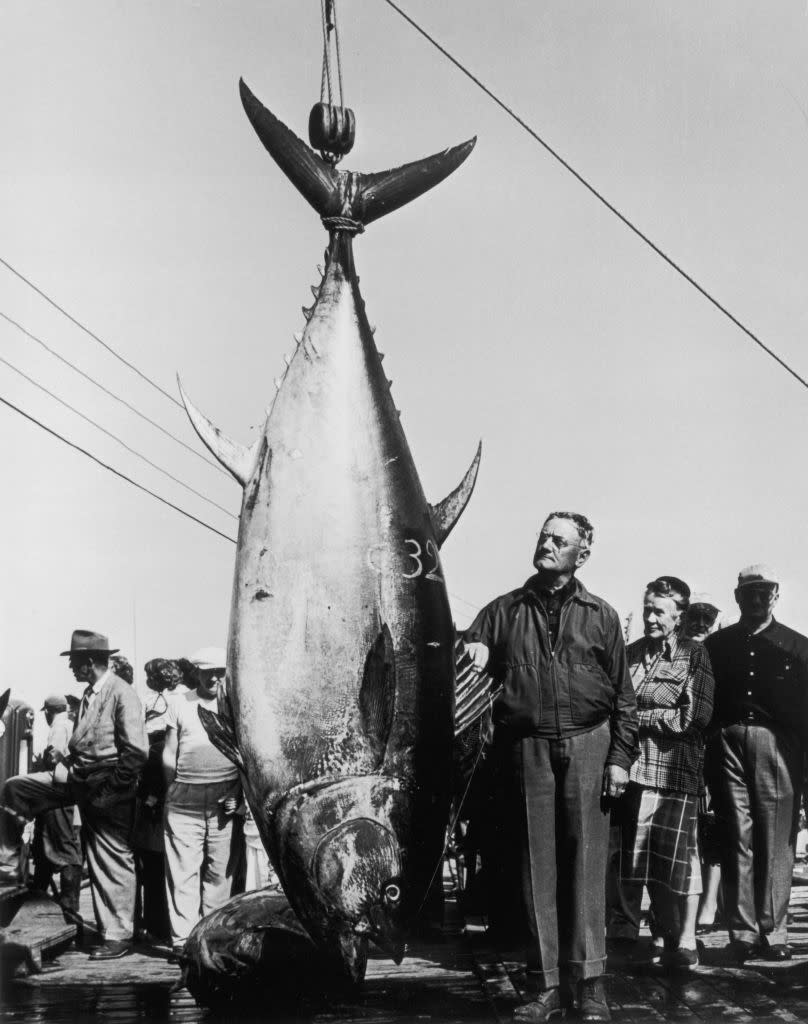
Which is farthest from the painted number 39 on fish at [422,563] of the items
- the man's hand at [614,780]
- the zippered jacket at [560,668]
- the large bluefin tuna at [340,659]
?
the man's hand at [614,780]

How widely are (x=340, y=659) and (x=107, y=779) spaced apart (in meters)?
3.13

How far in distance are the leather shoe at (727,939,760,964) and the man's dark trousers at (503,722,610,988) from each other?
1167mm

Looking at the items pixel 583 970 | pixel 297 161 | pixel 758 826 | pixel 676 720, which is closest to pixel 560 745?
pixel 583 970

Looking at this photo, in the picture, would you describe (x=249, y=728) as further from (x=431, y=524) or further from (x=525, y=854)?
(x=525, y=854)

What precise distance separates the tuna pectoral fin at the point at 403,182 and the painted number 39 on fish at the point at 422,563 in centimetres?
96

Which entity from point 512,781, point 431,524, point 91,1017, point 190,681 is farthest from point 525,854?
point 190,681

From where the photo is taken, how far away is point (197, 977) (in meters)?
3.93

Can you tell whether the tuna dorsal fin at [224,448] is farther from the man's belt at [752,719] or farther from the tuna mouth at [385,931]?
the man's belt at [752,719]

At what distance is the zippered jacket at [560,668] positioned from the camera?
3.77 m

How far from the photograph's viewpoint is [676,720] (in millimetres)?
4641

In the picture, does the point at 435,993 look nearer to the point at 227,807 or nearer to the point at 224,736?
the point at 227,807

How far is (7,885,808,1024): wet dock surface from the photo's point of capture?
12.6ft

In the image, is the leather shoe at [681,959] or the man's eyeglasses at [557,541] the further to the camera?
the leather shoe at [681,959]

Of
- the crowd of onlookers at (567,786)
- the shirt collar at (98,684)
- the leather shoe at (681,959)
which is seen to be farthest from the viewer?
the shirt collar at (98,684)
